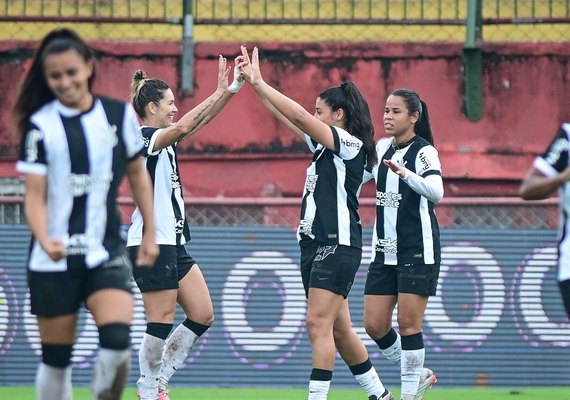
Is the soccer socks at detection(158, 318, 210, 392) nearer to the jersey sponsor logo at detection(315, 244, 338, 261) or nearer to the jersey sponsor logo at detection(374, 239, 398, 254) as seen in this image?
the jersey sponsor logo at detection(315, 244, 338, 261)

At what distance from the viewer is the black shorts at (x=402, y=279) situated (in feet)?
26.9

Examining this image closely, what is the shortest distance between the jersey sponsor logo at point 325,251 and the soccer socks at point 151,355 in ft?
3.91

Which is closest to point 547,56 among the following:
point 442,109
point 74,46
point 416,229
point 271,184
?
point 442,109

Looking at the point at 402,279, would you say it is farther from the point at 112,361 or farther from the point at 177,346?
the point at 112,361

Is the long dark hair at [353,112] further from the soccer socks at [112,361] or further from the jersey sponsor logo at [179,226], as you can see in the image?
the soccer socks at [112,361]

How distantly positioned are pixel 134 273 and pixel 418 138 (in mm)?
2255

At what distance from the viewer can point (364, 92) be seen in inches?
541

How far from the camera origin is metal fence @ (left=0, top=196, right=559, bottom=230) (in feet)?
35.6

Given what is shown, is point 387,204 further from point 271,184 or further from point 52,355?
point 271,184

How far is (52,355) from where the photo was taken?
5.87 meters

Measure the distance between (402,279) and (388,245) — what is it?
271 millimetres

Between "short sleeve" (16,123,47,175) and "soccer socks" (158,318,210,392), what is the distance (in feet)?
9.69

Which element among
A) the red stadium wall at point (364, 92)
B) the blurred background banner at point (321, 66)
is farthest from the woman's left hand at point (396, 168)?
the red stadium wall at point (364, 92)

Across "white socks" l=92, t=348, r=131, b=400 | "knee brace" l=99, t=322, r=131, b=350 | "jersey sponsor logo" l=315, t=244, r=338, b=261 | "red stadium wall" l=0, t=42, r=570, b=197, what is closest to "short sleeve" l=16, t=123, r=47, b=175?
"knee brace" l=99, t=322, r=131, b=350
